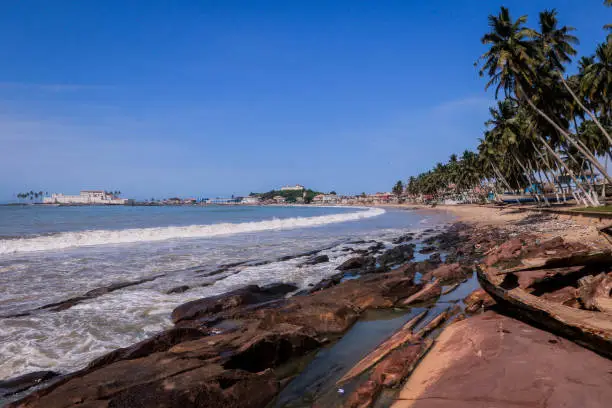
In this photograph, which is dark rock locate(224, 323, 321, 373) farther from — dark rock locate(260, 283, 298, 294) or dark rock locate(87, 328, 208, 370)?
dark rock locate(260, 283, 298, 294)

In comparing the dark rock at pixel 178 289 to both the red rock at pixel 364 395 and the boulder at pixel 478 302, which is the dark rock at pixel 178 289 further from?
the boulder at pixel 478 302

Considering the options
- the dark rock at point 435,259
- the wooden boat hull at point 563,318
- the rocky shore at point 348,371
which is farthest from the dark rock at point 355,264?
the wooden boat hull at point 563,318

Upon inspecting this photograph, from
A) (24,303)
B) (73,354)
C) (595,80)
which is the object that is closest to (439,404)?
(73,354)

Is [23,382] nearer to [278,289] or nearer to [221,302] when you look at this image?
[221,302]

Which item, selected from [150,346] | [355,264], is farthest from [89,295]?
[355,264]

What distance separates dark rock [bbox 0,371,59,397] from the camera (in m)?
4.91

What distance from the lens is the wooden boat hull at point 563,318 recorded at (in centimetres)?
421

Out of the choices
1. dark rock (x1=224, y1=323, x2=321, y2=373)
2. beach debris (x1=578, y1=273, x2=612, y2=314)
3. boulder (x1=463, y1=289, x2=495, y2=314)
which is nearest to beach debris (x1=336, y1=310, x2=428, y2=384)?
dark rock (x1=224, y1=323, x2=321, y2=373)

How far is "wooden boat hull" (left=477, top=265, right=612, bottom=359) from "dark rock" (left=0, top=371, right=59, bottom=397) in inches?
289

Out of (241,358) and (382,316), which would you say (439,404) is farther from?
(382,316)

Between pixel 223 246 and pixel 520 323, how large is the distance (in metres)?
18.4

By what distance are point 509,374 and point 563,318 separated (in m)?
1.36

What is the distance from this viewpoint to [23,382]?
5.10 meters

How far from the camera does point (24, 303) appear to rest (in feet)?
31.2
